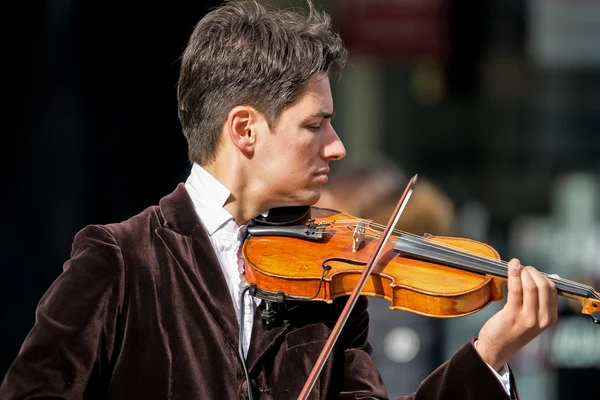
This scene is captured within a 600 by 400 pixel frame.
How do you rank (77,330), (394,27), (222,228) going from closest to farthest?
(77,330)
(222,228)
(394,27)

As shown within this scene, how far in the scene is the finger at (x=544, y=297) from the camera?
7.57 ft

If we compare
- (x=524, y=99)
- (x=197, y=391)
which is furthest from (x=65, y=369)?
(x=524, y=99)

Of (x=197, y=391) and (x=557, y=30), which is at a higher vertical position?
(x=557, y=30)

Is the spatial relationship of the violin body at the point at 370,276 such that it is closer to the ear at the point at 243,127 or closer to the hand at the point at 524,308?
the hand at the point at 524,308

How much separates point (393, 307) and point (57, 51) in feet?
13.5

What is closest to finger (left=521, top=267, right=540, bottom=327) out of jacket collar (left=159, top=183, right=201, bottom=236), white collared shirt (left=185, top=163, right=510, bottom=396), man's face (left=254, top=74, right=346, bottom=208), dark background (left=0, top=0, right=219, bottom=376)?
man's face (left=254, top=74, right=346, bottom=208)

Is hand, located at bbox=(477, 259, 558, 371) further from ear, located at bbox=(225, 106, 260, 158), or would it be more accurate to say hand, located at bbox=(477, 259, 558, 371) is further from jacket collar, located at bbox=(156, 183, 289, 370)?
ear, located at bbox=(225, 106, 260, 158)

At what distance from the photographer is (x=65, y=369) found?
7.30ft

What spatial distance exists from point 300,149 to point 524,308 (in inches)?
26.6

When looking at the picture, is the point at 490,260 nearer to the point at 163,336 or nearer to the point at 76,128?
the point at 163,336

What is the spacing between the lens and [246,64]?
252cm

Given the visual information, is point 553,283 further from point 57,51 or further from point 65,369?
point 57,51

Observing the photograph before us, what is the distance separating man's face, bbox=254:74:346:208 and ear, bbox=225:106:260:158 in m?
0.03

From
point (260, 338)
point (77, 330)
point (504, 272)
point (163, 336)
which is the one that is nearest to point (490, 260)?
point (504, 272)
